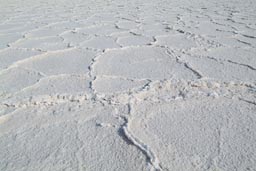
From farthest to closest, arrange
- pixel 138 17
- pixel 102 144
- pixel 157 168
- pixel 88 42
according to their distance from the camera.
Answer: pixel 138 17 → pixel 88 42 → pixel 102 144 → pixel 157 168

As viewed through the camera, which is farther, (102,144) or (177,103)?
(177,103)

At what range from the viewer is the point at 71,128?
42.9 inches

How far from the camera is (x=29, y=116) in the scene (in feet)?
3.82

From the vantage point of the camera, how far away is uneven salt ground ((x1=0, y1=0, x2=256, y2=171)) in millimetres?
926

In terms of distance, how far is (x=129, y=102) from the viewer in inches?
49.4

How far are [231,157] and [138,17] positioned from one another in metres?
2.81

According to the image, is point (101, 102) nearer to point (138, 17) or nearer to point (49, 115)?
point (49, 115)

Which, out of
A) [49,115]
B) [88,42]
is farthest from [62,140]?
[88,42]

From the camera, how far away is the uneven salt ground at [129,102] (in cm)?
93

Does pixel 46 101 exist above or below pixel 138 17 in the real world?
above

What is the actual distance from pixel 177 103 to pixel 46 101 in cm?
57

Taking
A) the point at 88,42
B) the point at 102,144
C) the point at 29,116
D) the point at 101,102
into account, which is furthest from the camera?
the point at 88,42

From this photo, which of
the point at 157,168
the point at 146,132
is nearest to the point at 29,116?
the point at 146,132

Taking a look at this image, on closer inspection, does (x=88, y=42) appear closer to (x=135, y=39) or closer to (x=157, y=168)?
(x=135, y=39)
